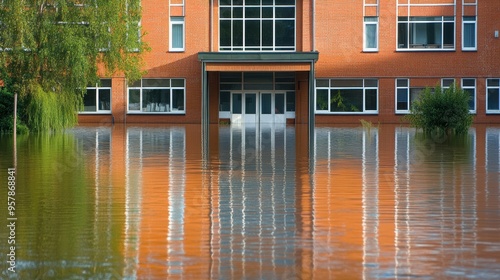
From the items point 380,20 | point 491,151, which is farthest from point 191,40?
point 491,151

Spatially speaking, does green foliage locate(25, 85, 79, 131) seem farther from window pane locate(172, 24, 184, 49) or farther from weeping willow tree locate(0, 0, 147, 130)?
window pane locate(172, 24, 184, 49)

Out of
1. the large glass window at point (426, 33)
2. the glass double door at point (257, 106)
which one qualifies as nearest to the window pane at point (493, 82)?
the large glass window at point (426, 33)

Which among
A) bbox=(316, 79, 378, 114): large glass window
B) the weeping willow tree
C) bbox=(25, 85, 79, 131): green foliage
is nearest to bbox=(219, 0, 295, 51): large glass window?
bbox=(316, 79, 378, 114): large glass window

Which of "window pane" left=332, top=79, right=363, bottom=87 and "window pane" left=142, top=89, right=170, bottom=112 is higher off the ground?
"window pane" left=332, top=79, right=363, bottom=87

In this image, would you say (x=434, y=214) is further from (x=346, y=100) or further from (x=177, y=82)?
(x=177, y=82)

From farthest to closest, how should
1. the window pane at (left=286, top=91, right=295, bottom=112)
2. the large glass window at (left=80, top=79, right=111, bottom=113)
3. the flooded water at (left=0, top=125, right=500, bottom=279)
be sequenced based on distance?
1. the window pane at (left=286, top=91, right=295, bottom=112)
2. the large glass window at (left=80, top=79, right=111, bottom=113)
3. the flooded water at (left=0, top=125, right=500, bottom=279)

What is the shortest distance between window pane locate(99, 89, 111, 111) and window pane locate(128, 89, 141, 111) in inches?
50.2

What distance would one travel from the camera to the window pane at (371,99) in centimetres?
5662

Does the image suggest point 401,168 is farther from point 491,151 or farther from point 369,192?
point 491,151

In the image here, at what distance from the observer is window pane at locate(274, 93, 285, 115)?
57.8m

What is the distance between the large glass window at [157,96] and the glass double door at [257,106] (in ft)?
11.2

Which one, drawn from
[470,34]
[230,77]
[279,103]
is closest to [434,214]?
[470,34]

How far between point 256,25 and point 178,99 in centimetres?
653

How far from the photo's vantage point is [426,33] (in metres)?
55.8
